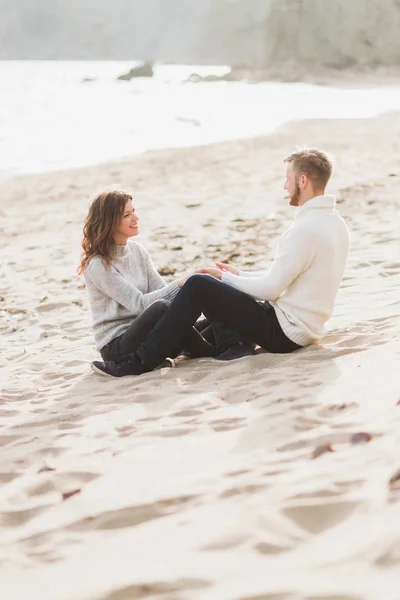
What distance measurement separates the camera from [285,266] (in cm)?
399

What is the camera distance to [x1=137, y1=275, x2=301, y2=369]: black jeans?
414cm

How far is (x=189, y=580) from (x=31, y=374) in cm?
280

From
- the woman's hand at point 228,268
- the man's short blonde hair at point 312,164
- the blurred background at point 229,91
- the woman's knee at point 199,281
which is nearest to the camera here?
the man's short blonde hair at point 312,164

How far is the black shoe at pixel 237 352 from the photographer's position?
4.24 metres

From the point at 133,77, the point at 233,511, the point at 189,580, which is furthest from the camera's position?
the point at 133,77

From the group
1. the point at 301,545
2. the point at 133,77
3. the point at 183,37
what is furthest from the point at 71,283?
the point at 183,37

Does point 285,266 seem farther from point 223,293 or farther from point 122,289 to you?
point 122,289

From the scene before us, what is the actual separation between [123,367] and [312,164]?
4.92 feet

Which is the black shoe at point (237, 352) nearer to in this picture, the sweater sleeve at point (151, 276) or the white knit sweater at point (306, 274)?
the white knit sweater at point (306, 274)

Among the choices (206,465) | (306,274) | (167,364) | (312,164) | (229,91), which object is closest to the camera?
(206,465)

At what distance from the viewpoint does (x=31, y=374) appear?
461 centimetres

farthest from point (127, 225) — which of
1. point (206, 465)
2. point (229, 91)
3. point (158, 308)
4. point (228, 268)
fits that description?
point (229, 91)

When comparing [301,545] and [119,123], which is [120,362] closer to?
[301,545]

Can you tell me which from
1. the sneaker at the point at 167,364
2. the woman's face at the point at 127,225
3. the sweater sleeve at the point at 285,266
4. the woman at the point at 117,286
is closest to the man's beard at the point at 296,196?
the sweater sleeve at the point at 285,266
